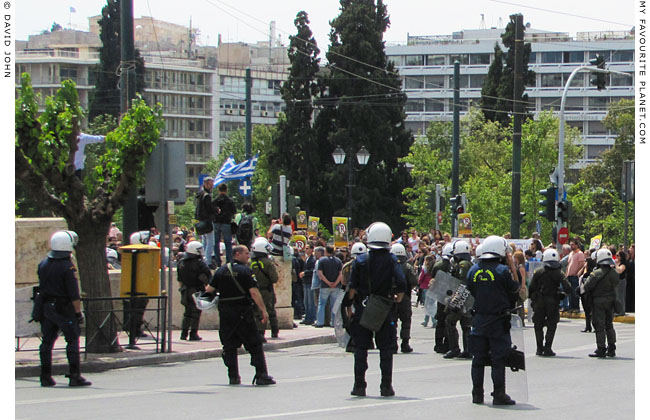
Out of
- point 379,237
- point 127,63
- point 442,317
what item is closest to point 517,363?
point 379,237

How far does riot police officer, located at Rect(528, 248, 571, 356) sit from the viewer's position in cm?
1734

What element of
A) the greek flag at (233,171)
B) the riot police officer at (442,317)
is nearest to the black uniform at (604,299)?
the riot police officer at (442,317)

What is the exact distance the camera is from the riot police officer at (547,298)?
17344mm

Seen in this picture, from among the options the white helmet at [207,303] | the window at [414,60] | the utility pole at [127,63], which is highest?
the window at [414,60]

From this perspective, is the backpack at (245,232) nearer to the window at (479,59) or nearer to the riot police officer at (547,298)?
the riot police officer at (547,298)

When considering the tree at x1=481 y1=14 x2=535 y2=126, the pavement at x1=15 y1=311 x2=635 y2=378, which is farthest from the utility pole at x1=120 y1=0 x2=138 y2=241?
the tree at x1=481 y1=14 x2=535 y2=126

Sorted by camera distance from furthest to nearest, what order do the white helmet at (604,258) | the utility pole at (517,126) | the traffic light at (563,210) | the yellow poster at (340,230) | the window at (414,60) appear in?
the window at (414,60), the traffic light at (563,210), the utility pole at (517,126), the yellow poster at (340,230), the white helmet at (604,258)

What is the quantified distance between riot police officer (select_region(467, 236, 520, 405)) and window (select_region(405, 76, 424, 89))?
11929 centimetres

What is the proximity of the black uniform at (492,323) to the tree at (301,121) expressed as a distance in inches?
2102

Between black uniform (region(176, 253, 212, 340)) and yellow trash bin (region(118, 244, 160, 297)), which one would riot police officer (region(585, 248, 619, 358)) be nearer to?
black uniform (region(176, 253, 212, 340))

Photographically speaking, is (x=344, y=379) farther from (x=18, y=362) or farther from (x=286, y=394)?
(x=18, y=362)

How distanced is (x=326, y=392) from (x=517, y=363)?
2300mm

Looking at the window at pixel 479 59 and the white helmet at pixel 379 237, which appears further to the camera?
the window at pixel 479 59

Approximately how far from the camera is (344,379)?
14.0 meters
